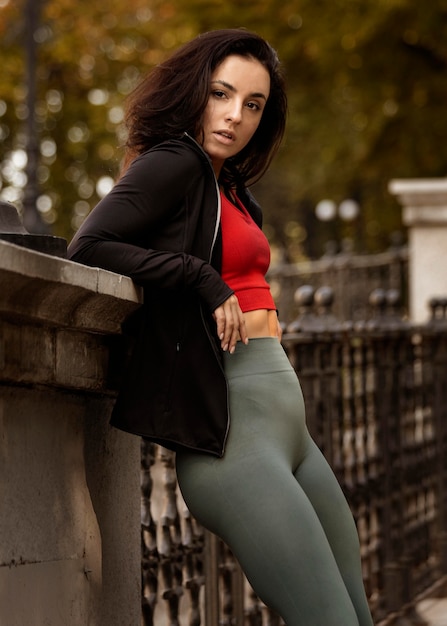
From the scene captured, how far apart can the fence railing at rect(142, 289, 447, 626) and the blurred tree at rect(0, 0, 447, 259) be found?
27.5 feet

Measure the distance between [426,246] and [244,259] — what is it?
1010 cm

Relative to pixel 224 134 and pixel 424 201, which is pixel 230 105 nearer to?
pixel 224 134

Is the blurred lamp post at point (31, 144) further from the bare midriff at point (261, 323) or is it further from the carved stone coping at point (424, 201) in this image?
the bare midriff at point (261, 323)

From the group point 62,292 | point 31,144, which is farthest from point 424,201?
point 62,292

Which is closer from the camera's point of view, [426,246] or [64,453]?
[64,453]

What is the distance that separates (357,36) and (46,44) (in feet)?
45.2

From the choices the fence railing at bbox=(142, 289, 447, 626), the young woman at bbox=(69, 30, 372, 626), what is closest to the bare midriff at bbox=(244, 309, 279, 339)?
the young woman at bbox=(69, 30, 372, 626)

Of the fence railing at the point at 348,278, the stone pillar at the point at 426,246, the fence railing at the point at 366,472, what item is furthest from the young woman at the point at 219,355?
the fence railing at the point at 348,278

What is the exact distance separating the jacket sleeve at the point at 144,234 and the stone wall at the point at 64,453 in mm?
73

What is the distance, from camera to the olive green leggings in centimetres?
322

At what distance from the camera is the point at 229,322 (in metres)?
3.27

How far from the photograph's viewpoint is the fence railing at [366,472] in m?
4.70

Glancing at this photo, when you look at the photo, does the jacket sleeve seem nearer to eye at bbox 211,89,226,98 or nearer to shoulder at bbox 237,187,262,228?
eye at bbox 211,89,226,98

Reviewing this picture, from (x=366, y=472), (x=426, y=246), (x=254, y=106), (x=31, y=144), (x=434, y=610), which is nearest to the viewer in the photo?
(x=254, y=106)
